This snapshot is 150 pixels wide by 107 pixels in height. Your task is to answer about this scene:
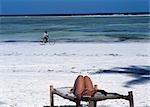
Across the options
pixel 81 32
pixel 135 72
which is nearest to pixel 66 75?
pixel 135 72

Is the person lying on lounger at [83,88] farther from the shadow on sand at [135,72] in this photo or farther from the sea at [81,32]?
the sea at [81,32]

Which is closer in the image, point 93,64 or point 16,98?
point 16,98

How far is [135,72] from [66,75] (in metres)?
2.31

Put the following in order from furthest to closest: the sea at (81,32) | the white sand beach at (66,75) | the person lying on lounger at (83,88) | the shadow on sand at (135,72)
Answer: the sea at (81,32)
the shadow on sand at (135,72)
the white sand beach at (66,75)
the person lying on lounger at (83,88)

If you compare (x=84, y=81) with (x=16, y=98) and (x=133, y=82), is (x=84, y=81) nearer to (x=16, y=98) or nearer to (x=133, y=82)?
(x=16, y=98)

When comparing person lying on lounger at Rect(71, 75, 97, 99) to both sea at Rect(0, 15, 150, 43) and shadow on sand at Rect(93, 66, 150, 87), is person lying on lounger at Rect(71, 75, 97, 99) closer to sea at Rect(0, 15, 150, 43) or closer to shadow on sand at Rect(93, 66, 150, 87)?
shadow on sand at Rect(93, 66, 150, 87)

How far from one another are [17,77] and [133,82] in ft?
11.8

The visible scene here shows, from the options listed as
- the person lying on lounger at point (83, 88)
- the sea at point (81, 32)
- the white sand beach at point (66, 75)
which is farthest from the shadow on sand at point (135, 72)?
the sea at point (81, 32)

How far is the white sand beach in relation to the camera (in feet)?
33.8

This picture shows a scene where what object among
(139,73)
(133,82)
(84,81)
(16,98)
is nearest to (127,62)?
(139,73)

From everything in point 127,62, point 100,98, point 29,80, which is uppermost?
point 127,62

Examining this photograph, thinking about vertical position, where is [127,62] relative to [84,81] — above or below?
above

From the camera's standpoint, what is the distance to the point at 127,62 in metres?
17.5

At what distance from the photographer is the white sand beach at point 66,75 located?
10.3 m
